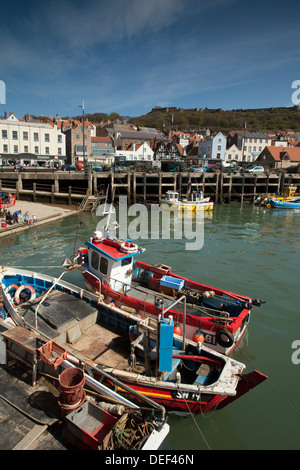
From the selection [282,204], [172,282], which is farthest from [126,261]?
[282,204]

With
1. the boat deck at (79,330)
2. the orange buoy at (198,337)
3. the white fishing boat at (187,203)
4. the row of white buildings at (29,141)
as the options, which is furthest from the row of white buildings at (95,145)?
the orange buoy at (198,337)

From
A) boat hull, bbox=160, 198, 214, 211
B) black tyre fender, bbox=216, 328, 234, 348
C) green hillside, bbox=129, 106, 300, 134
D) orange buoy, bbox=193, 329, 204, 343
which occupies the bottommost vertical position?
orange buoy, bbox=193, 329, 204, 343

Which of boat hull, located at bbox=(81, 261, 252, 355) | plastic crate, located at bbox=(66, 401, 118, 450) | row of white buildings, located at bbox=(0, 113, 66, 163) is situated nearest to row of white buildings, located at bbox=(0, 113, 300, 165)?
row of white buildings, located at bbox=(0, 113, 66, 163)

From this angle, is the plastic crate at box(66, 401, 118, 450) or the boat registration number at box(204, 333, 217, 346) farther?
the boat registration number at box(204, 333, 217, 346)

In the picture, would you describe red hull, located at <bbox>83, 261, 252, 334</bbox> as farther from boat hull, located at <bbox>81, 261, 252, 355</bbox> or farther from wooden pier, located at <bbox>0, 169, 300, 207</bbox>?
wooden pier, located at <bbox>0, 169, 300, 207</bbox>

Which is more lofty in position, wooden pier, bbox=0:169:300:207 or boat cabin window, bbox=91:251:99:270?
wooden pier, bbox=0:169:300:207

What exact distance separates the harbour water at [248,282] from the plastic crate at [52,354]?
3.45 m

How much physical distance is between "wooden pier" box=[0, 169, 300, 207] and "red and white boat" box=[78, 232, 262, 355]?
71.9 feet

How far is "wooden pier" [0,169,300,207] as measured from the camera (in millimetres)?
36562

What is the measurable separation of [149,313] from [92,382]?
13.3 ft

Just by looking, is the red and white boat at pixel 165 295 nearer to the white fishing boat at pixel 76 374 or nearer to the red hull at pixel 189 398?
the white fishing boat at pixel 76 374

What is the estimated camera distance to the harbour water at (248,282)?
7.59m

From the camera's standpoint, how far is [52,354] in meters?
7.00

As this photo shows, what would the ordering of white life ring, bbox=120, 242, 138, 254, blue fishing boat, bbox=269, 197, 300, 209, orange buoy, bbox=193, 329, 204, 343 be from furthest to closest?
blue fishing boat, bbox=269, 197, 300, 209 < white life ring, bbox=120, 242, 138, 254 < orange buoy, bbox=193, 329, 204, 343
